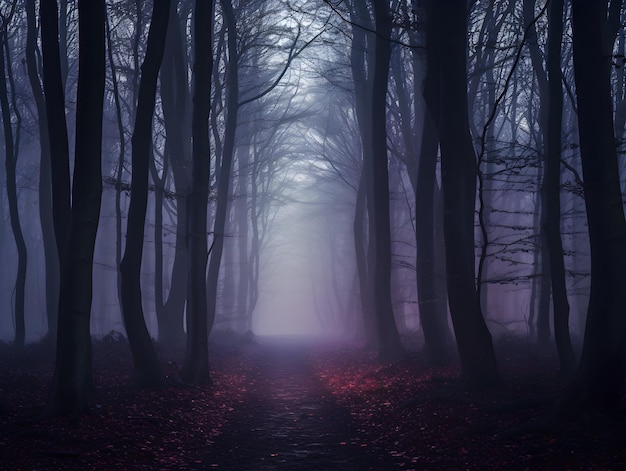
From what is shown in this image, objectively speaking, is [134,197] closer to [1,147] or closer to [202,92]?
[202,92]

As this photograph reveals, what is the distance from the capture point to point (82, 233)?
9.37 m

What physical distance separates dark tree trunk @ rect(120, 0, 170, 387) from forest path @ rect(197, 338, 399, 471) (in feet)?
7.82

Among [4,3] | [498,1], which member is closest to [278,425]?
[498,1]

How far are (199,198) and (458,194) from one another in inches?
248

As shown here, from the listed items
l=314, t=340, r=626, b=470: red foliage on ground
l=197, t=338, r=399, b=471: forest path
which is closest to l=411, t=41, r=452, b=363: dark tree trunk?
l=314, t=340, r=626, b=470: red foliage on ground

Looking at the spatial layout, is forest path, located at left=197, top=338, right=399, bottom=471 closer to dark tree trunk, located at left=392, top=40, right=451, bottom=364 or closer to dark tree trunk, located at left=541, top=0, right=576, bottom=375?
dark tree trunk, located at left=392, top=40, right=451, bottom=364

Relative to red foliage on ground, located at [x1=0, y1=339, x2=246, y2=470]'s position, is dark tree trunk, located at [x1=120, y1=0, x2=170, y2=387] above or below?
above

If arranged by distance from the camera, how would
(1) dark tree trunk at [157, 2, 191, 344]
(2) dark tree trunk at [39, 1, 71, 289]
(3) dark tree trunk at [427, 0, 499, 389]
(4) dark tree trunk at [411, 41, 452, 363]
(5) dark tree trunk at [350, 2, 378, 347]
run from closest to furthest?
(2) dark tree trunk at [39, 1, 71, 289] < (3) dark tree trunk at [427, 0, 499, 389] < (4) dark tree trunk at [411, 41, 452, 363] < (1) dark tree trunk at [157, 2, 191, 344] < (5) dark tree trunk at [350, 2, 378, 347]

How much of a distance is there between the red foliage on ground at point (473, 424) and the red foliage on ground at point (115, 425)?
2.73 meters

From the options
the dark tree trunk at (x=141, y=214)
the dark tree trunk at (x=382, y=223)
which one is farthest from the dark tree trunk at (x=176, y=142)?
the dark tree trunk at (x=382, y=223)

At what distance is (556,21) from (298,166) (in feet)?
79.6

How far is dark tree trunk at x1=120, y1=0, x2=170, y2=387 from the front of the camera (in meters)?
12.5

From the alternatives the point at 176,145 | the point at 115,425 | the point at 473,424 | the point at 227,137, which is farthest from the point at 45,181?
the point at 473,424

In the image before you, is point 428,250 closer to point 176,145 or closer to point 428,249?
point 428,249
